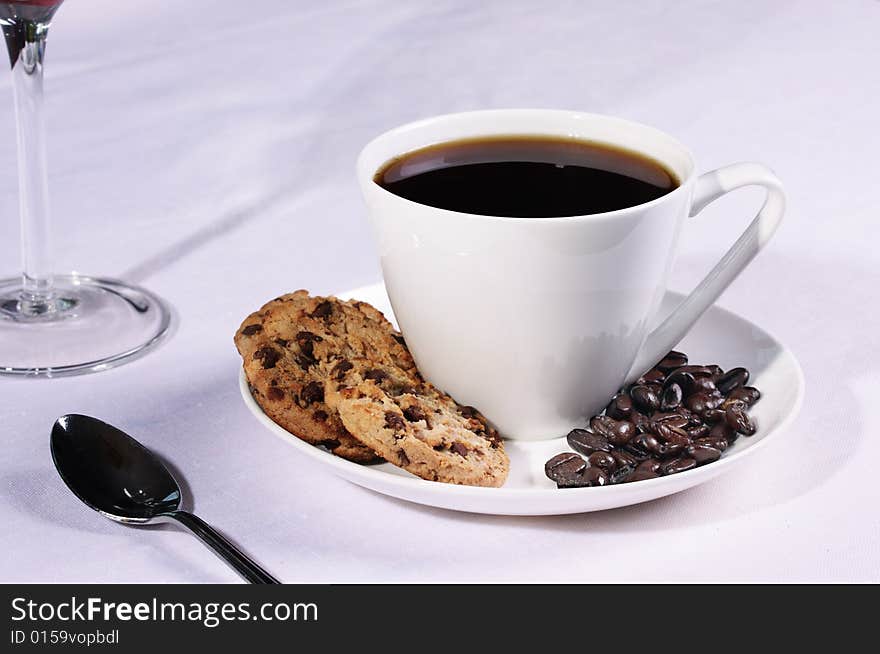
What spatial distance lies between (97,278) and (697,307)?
103 cm

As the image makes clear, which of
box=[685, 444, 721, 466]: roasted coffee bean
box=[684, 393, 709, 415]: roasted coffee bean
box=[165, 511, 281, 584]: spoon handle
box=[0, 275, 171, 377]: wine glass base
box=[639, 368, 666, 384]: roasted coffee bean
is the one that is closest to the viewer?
box=[165, 511, 281, 584]: spoon handle

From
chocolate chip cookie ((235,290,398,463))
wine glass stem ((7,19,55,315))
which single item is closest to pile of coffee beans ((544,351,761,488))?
chocolate chip cookie ((235,290,398,463))

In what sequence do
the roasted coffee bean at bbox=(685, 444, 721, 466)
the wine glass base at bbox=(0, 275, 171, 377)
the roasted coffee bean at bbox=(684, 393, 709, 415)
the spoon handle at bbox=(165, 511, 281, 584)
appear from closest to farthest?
the spoon handle at bbox=(165, 511, 281, 584), the roasted coffee bean at bbox=(685, 444, 721, 466), the roasted coffee bean at bbox=(684, 393, 709, 415), the wine glass base at bbox=(0, 275, 171, 377)

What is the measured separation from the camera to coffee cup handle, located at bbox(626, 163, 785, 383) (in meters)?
1.42

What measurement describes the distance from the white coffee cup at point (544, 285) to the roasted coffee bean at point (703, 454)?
0.56 ft

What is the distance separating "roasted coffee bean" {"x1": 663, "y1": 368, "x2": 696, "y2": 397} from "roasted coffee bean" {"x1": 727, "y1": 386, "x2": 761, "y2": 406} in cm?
5

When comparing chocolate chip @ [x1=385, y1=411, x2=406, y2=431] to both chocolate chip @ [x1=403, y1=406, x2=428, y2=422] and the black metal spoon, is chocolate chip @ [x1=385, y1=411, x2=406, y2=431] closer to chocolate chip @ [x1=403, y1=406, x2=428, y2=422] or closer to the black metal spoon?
chocolate chip @ [x1=403, y1=406, x2=428, y2=422]

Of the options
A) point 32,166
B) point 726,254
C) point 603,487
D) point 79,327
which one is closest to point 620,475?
point 603,487

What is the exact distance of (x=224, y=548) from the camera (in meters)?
1.23

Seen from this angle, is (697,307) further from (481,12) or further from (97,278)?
(481,12)

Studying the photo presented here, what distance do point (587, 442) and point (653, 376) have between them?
8.3 inches

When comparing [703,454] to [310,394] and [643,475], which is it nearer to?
[643,475]

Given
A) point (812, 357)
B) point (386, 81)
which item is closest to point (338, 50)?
point (386, 81)

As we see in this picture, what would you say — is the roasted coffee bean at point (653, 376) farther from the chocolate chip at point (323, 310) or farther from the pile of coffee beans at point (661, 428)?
the chocolate chip at point (323, 310)
